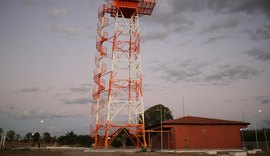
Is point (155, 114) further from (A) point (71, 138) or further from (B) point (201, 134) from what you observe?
(B) point (201, 134)

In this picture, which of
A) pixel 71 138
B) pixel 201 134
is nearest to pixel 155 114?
pixel 71 138

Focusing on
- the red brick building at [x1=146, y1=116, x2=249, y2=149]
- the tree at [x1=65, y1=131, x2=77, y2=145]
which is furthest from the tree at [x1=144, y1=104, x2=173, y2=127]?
the red brick building at [x1=146, y1=116, x2=249, y2=149]

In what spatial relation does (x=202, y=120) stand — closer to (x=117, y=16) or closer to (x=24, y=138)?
(x=117, y=16)

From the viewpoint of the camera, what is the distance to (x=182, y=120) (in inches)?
1478

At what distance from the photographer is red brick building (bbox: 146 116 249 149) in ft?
116

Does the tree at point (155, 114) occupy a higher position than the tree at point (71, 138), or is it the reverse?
the tree at point (155, 114)

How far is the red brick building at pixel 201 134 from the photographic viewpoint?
3534 centimetres

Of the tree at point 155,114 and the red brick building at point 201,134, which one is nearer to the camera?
the red brick building at point 201,134

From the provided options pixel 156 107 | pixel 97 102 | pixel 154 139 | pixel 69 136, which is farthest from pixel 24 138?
pixel 97 102

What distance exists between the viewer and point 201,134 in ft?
119

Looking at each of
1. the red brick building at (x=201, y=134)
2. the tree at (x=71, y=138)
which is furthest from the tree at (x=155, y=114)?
the red brick building at (x=201, y=134)

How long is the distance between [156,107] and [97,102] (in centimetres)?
3741

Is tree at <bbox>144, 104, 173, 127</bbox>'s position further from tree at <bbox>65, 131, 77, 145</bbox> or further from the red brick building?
the red brick building

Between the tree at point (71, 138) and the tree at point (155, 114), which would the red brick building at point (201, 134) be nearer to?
the tree at point (155, 114)
